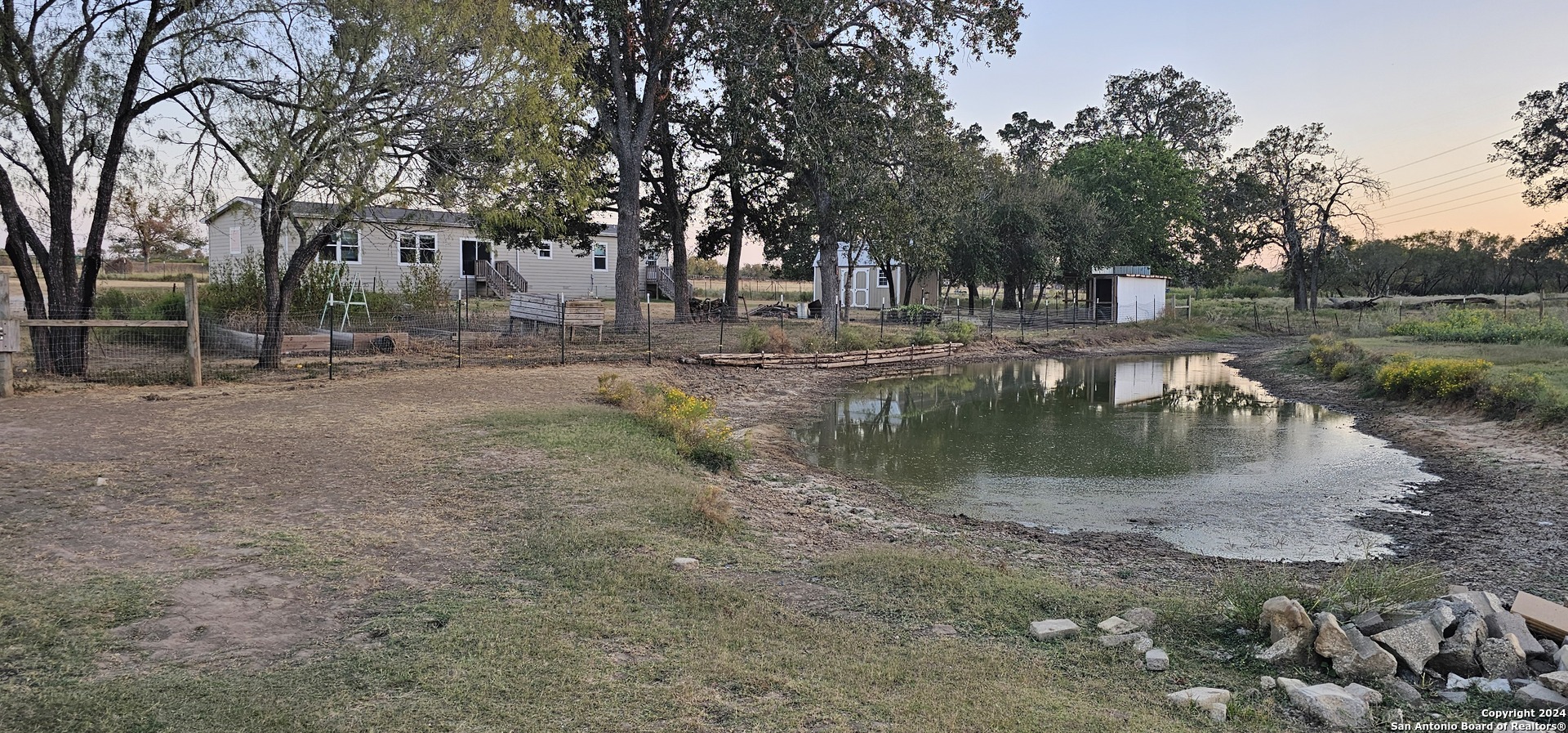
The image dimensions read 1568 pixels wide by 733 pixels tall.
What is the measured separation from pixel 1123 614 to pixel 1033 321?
35214 millimetres

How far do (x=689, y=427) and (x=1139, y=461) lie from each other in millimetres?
6055

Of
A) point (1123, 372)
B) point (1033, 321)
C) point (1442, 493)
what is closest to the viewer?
point (1442, 493)

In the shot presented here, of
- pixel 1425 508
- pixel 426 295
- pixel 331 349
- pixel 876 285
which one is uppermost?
pixel 876 285

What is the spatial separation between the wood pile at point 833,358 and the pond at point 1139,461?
2.36 m

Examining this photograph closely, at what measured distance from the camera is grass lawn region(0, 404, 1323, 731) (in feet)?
12.2

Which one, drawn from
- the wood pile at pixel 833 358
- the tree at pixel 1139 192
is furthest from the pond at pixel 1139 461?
the tree at pixel 1139 192

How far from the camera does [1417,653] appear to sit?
167 inches

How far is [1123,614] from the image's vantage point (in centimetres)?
510

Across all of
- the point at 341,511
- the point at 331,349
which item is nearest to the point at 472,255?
the point at 331,349

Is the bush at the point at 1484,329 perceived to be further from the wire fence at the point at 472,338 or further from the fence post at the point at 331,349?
the fence post at the point at 331,349

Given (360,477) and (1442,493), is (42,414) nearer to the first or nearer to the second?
(360,477)

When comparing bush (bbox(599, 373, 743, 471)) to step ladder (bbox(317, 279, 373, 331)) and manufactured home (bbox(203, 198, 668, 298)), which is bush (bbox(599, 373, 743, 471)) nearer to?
step ladder (bbox(317, 279, 373, 331))

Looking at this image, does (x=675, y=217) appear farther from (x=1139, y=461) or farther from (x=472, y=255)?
(x=1139, y=461)

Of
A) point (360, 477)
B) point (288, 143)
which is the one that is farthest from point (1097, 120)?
point (360, 477)
